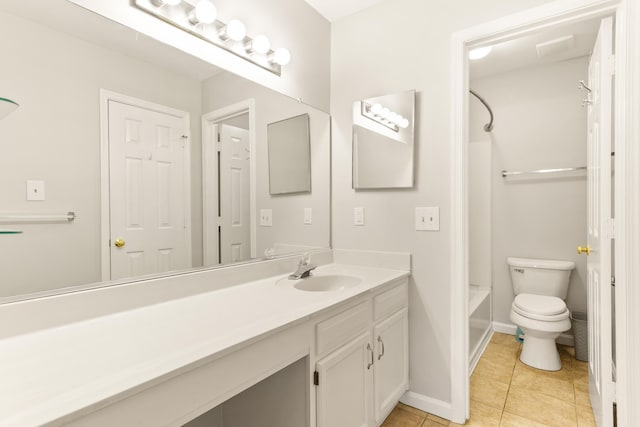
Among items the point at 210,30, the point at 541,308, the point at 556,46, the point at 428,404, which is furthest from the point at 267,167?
the point at 556,46

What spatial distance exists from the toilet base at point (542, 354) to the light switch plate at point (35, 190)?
2.92 meters

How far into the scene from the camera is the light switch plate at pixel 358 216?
2.05 meters

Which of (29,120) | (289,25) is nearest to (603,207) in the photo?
(289,25)

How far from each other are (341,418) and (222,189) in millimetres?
1092

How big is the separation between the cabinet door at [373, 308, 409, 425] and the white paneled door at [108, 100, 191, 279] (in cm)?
97

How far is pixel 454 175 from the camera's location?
5.65ft

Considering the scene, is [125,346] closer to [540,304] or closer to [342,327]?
[342,327]

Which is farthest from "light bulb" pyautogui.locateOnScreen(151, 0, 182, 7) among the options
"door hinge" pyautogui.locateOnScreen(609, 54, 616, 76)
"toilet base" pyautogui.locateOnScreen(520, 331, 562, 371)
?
"toilet base" pyautogui.locateOnScreen(520, 331, 562, 371)

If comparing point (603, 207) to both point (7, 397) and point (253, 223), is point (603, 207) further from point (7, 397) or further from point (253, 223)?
point (7, 397)

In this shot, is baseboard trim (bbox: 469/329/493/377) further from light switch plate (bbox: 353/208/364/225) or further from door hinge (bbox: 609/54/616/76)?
door hinge (bbox: 609/54/616/76)

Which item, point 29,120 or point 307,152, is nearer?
point 29,120

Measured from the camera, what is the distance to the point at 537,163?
286 cm

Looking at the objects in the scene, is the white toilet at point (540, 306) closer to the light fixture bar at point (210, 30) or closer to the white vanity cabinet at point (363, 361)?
the white vanity cabinet at point (363, 361)

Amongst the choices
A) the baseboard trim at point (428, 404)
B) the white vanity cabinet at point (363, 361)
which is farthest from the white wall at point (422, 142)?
the white vanity cabinet at point (363, 361)
